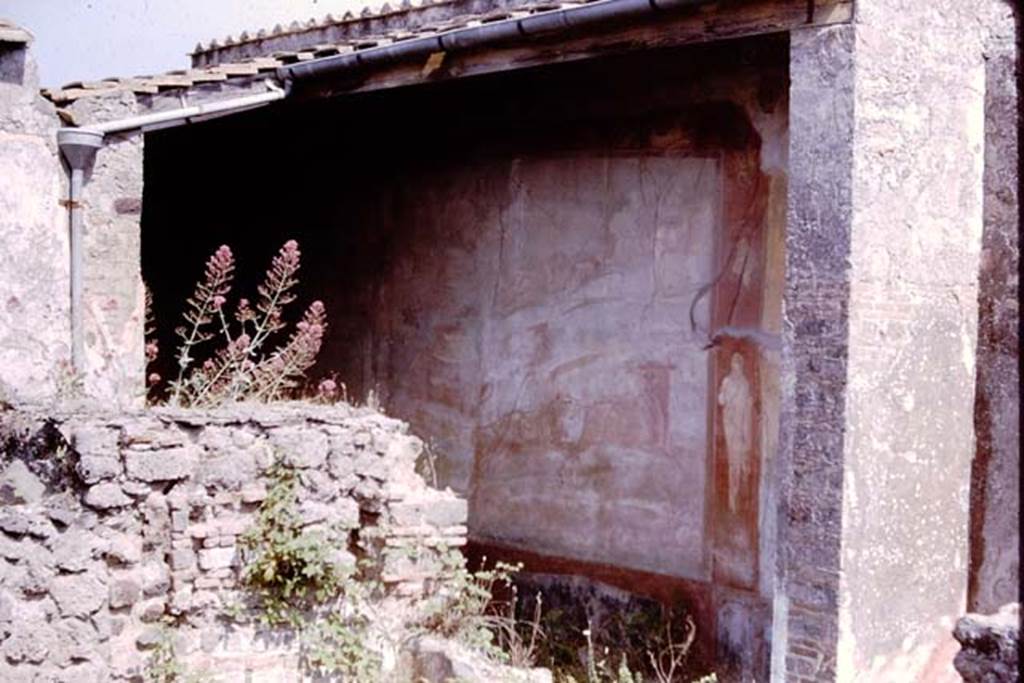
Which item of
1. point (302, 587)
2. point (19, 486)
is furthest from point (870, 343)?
point (19, 486)

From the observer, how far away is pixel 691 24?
18.3 feet

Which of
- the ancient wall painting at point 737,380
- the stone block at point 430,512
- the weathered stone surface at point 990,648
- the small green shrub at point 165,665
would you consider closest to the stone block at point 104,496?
the small green shrub at point 165,665

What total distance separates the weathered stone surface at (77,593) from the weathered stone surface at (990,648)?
3.18 meters

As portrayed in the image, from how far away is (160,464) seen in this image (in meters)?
4.77

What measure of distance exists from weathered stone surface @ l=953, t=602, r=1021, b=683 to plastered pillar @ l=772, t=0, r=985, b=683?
Result: 211 centimetres

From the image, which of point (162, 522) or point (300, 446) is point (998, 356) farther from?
A: point (162, 522)

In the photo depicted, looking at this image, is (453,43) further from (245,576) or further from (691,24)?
(245,576)

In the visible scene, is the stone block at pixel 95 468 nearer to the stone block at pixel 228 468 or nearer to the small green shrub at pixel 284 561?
the stone block at pixel 228 468

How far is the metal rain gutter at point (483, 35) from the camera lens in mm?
5578

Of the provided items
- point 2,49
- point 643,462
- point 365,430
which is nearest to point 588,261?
point 643,462

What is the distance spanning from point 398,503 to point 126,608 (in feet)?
4.12

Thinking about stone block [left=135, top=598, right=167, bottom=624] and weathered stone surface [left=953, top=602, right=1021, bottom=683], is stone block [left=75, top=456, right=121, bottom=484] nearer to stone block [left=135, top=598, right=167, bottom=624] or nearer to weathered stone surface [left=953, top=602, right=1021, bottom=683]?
stone block [left=135, top=598, right=167, bottom=624]

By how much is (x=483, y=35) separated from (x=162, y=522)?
3.02 meters

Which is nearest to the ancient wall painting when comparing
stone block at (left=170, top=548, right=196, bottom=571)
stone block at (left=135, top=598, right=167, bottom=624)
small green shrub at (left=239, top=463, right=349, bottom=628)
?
small green shrub at (left=239, top=463, right=349, bottom=628)
